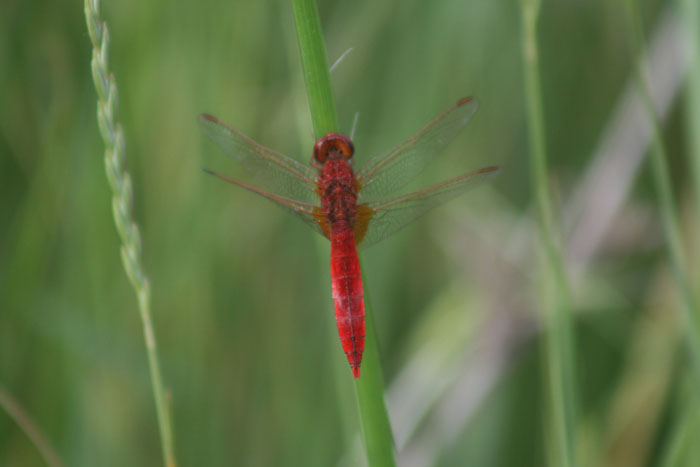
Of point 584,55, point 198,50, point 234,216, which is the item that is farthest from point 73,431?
point 584,55

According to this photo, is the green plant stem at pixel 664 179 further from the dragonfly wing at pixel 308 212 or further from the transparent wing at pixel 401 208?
the dragonfly wing at pixel 308 212

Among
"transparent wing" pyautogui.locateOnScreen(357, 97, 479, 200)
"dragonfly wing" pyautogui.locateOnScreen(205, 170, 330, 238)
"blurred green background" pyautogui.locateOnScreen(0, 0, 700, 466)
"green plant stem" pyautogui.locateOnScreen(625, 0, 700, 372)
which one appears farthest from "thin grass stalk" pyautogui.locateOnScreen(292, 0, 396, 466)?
"blurred green background" pyautogui.locateOnScreen(0, 0, 700, 466)

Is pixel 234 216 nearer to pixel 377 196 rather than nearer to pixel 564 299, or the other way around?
pixel 377 196

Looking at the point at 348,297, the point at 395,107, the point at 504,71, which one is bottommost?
the point at 348,297

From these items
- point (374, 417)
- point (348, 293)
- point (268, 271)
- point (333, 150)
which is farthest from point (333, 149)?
point (268, 271)

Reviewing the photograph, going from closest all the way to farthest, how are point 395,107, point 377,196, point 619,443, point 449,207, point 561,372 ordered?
point 561,372 < point 377,196 < point 619,443 < point 395,107 < point 449,207

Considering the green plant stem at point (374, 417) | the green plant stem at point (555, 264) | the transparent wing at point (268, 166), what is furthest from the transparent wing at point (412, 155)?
the green plant stem at point (374, 417)

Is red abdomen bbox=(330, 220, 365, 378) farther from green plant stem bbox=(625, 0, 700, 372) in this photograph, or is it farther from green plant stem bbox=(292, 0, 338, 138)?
green plant stem bbox=(625, 0, 700, 372)

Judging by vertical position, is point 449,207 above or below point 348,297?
above
